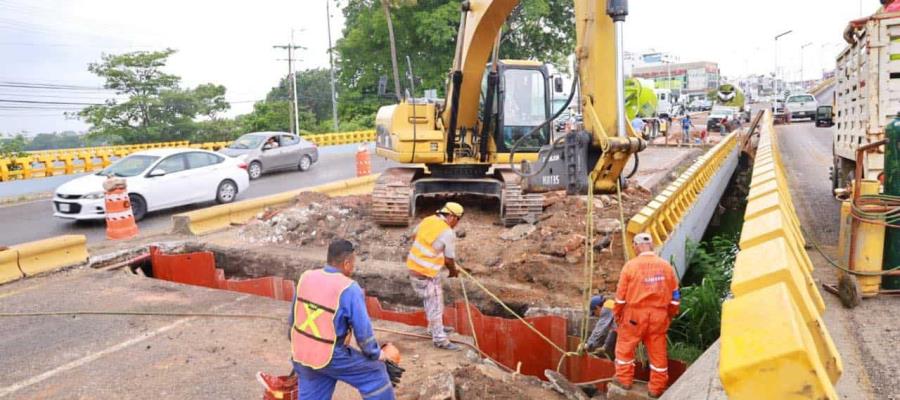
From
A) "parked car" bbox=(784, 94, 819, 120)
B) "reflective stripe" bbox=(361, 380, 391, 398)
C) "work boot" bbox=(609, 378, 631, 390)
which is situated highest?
"parked car" bbox=(784, 94, 819, 120)

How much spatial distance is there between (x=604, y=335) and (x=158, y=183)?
33.6 ft

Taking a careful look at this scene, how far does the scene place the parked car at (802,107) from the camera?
37062 millimetres

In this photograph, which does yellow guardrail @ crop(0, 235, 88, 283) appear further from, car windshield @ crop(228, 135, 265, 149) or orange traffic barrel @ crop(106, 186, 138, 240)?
car windshield @ crop(228, 135, 265, 149)

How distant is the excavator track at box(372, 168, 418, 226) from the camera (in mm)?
10062

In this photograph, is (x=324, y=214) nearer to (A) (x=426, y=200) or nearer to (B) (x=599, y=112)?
(A) (x=426, y=200)

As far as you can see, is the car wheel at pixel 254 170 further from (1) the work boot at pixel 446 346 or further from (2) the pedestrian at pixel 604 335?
(2) the pedestrian at pixel 604 335

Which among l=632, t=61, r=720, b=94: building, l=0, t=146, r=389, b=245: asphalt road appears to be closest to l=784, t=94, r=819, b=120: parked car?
l=0, t=146, r=389, b=245: asphalt road

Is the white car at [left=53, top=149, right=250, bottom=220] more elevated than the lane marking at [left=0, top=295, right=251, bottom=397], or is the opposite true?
the white car at [left=53, top=149, right=250, bottom=220]

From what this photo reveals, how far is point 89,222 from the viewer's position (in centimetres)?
1266

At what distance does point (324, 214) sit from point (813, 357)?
31.6 ft

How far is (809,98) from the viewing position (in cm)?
3747

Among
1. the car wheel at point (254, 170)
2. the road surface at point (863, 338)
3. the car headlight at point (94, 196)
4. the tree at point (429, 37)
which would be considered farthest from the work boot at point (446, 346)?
the tree at point (429, 37)

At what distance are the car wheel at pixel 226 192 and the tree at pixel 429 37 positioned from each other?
52.3 feet

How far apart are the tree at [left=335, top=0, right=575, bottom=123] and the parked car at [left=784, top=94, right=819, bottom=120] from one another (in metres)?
14.2
